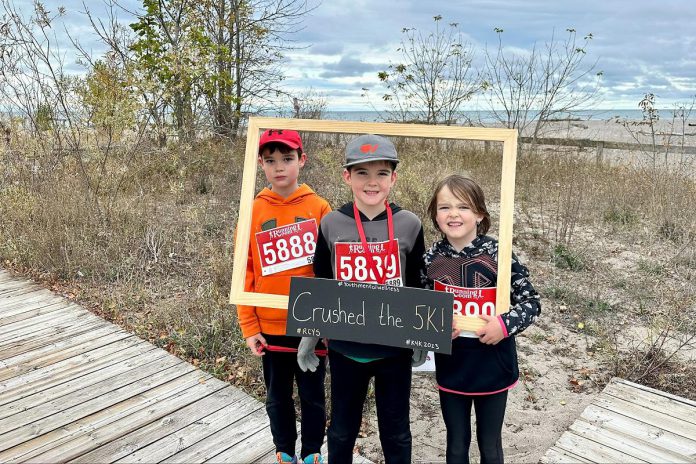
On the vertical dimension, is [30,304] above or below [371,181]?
below

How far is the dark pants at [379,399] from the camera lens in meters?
2.19

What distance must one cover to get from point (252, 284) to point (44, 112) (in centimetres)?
639

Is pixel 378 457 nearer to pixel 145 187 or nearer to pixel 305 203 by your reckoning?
pixel 305 203

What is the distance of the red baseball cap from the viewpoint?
7.67ft

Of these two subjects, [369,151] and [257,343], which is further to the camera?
[257,343]

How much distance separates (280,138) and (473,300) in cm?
111

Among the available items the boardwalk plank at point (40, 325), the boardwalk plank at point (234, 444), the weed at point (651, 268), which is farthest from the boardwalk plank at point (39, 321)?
the weed at point (651, 268)

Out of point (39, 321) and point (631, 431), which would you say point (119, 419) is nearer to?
point (39, 321)

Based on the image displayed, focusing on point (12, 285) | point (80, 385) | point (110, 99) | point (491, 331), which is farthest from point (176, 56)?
point (491, 331)

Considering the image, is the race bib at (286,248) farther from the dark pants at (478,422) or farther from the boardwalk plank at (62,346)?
the boardwalk plank at (62,346)

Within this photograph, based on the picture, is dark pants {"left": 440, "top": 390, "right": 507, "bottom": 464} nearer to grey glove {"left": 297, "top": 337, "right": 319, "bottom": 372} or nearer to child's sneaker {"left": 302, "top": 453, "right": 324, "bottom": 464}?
grey glove {"left": 297, "top": 337, "right": 319, "bottom": 372}

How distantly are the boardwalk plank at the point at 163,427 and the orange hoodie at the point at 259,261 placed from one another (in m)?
1.03

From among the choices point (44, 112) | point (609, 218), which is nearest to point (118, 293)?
point (44, 112)

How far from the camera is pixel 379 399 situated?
2227 mm
